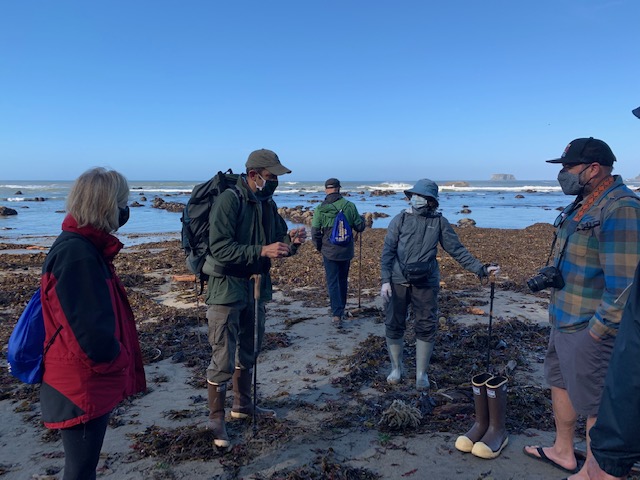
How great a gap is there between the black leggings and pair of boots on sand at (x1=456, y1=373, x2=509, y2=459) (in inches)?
101

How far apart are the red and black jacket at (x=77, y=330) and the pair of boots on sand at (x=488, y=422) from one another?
8.55 ft

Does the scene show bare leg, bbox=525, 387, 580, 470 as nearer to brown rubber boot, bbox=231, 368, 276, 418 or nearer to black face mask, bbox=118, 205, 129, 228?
brown rubber boot, bbox=231, 368, 276, 418

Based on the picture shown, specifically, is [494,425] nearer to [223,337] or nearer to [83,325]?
[223,337]

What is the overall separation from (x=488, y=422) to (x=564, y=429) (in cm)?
54

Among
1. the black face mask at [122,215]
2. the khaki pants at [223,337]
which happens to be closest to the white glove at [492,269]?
the khaki pants at [223,337]

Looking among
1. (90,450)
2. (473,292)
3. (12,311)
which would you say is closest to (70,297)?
(90,450)

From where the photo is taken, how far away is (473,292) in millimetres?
9391

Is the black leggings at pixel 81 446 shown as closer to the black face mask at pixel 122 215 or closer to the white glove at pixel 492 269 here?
the black face mask at pixel 122 215

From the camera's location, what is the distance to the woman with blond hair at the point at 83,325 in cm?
217

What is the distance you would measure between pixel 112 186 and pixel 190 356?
151 inches

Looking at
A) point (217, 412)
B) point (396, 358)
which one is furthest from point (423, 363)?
point (217, 412)

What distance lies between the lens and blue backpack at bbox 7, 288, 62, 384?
221 centimetres

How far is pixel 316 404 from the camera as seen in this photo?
4480 millimetres

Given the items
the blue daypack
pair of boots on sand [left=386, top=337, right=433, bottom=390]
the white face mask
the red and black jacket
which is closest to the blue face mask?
the white face mask
